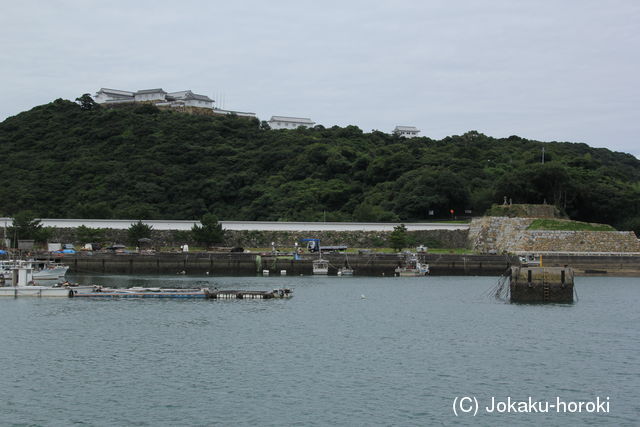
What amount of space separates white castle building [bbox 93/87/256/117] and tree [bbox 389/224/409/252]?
230 feet

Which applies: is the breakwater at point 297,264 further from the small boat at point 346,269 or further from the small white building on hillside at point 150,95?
Answer: the small white building on hillside at point 150,95

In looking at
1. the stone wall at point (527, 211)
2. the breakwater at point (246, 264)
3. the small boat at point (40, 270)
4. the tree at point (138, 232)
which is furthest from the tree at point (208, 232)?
the stone wall at point (527, 211)

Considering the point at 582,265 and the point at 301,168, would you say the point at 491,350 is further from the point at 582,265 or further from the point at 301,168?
the point at 301,168

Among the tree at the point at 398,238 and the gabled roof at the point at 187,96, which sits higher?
the gabled roof at the point at 187,96

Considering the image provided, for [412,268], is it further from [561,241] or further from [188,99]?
[188,99]

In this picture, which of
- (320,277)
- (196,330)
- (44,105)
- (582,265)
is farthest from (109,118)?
(196,330)

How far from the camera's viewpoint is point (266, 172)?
90562 millimetres

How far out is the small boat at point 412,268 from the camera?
54656 millimetres

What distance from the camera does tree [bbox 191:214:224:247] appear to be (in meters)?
61.8

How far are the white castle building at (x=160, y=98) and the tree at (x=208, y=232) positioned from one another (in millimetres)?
65666

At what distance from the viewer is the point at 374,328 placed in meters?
30.1

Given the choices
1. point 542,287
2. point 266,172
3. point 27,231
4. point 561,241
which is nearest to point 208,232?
point 27,231

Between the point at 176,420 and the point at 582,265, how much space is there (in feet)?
152

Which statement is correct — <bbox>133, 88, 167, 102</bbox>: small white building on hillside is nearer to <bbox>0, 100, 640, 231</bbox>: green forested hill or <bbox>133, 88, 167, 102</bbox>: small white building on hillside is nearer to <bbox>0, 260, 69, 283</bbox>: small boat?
<bbox>0, 100, 640, 231</bbox>: green forested hill
